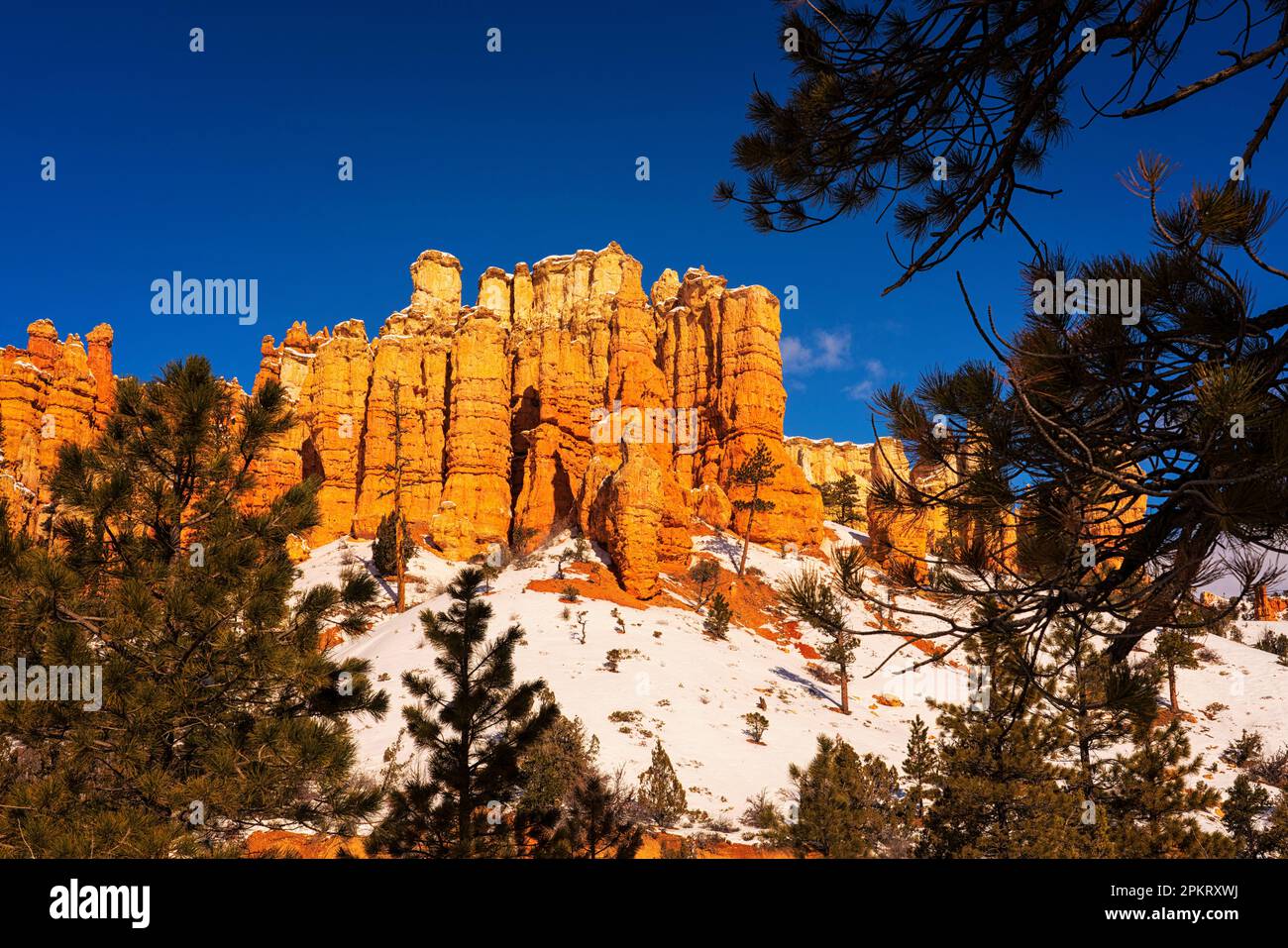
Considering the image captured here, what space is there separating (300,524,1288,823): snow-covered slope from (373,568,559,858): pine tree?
5213 mm

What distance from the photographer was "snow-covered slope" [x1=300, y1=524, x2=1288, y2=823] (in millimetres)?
21719

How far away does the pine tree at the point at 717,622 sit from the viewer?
34.7 metres

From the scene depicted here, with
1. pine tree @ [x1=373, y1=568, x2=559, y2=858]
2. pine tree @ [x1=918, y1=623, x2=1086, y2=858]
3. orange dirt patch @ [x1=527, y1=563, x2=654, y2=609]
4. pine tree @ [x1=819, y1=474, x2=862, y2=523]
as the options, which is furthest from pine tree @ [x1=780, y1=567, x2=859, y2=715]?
pine tree @ [x1=819, y1=474, x2=862, y2=523]

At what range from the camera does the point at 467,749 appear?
1184 cm

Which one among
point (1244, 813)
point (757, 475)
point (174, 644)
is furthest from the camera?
point (757, 475)

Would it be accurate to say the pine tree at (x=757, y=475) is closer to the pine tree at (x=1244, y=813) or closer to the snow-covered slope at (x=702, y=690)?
the snow-covered slope at (x=702, y=690)

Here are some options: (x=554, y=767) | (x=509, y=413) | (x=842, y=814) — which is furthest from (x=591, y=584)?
(x=509, y=413)

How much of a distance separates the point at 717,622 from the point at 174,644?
28700 mm

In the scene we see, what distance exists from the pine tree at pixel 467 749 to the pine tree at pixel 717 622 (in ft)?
74.3

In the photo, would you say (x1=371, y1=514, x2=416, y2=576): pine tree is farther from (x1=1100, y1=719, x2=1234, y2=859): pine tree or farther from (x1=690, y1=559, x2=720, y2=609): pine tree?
(x1=1100, y1=719, x2=1234, y2=859): pine tree

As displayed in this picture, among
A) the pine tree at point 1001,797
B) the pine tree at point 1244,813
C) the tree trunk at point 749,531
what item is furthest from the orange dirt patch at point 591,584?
the pine tree at point 1244,813

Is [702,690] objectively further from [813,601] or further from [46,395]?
[46,395]
